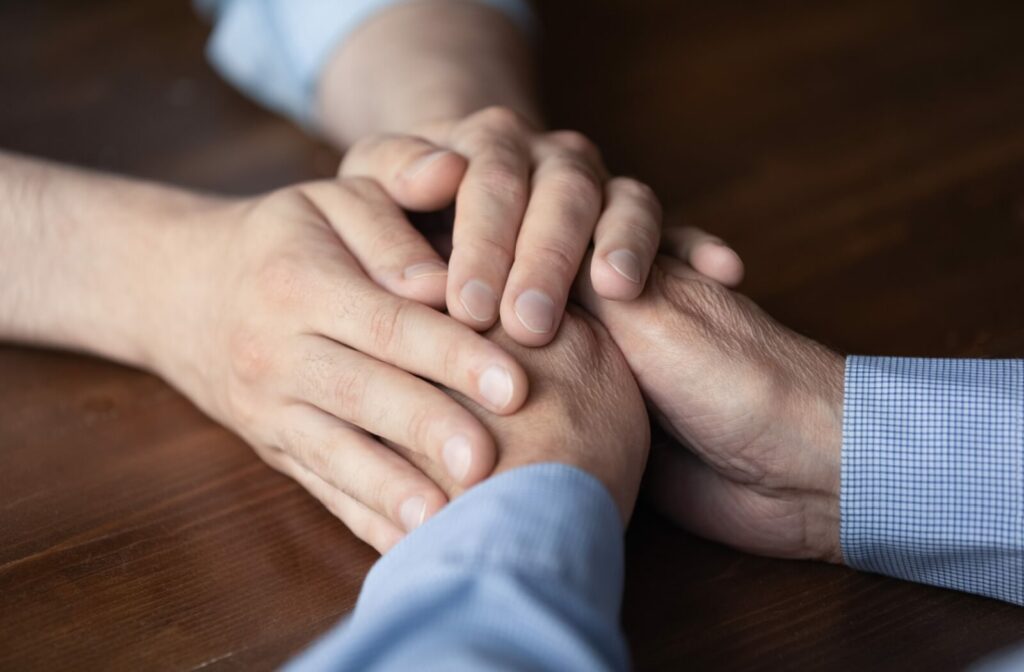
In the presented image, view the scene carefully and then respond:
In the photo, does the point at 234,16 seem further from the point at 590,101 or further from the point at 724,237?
the point at 724,237

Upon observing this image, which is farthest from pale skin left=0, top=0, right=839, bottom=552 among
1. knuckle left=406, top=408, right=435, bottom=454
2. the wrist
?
the wrist

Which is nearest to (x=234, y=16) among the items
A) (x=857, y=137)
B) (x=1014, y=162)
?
(x=857, y=137)

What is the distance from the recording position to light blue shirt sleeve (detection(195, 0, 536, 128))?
1.23 meters

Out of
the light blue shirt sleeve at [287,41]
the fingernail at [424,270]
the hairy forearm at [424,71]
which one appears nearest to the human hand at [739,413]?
the fingernail at [424,270]

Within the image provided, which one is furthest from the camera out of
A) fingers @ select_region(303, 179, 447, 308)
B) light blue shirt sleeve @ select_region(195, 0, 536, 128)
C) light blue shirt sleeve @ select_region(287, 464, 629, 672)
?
light blue shirt sleeve @ select_region(195, 0, 536, 128)

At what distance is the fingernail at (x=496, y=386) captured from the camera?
70 cm

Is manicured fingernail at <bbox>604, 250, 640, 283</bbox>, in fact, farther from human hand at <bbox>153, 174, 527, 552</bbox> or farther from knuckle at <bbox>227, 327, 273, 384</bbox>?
knuckle at <bbox>227, 327, 273, 384</bbox>

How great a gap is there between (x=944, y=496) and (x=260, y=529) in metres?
0.48

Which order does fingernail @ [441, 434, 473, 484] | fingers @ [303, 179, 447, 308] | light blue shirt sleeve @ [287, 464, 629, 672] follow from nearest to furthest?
light blue shirt sleeve @ [287, 464, 629, 672] < fingernail @ [441, 434, 473, 484] < fingers @ [303, 179, 447, 308]

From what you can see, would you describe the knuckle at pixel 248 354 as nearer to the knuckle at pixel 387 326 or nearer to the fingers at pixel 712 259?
the knuckle at pixel 387 326

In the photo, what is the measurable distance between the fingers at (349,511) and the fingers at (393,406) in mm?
22

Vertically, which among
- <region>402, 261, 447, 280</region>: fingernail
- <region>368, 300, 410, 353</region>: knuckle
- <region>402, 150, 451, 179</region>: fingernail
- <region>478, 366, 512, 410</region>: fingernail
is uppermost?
<region>402, 150, 451, 179</region>: fingernail

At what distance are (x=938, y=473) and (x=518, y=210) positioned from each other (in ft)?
1.14

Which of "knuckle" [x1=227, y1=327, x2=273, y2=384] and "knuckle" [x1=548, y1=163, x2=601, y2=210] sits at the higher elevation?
"knuckle" [x1=548, y1=163, x2=601, y2=210]
